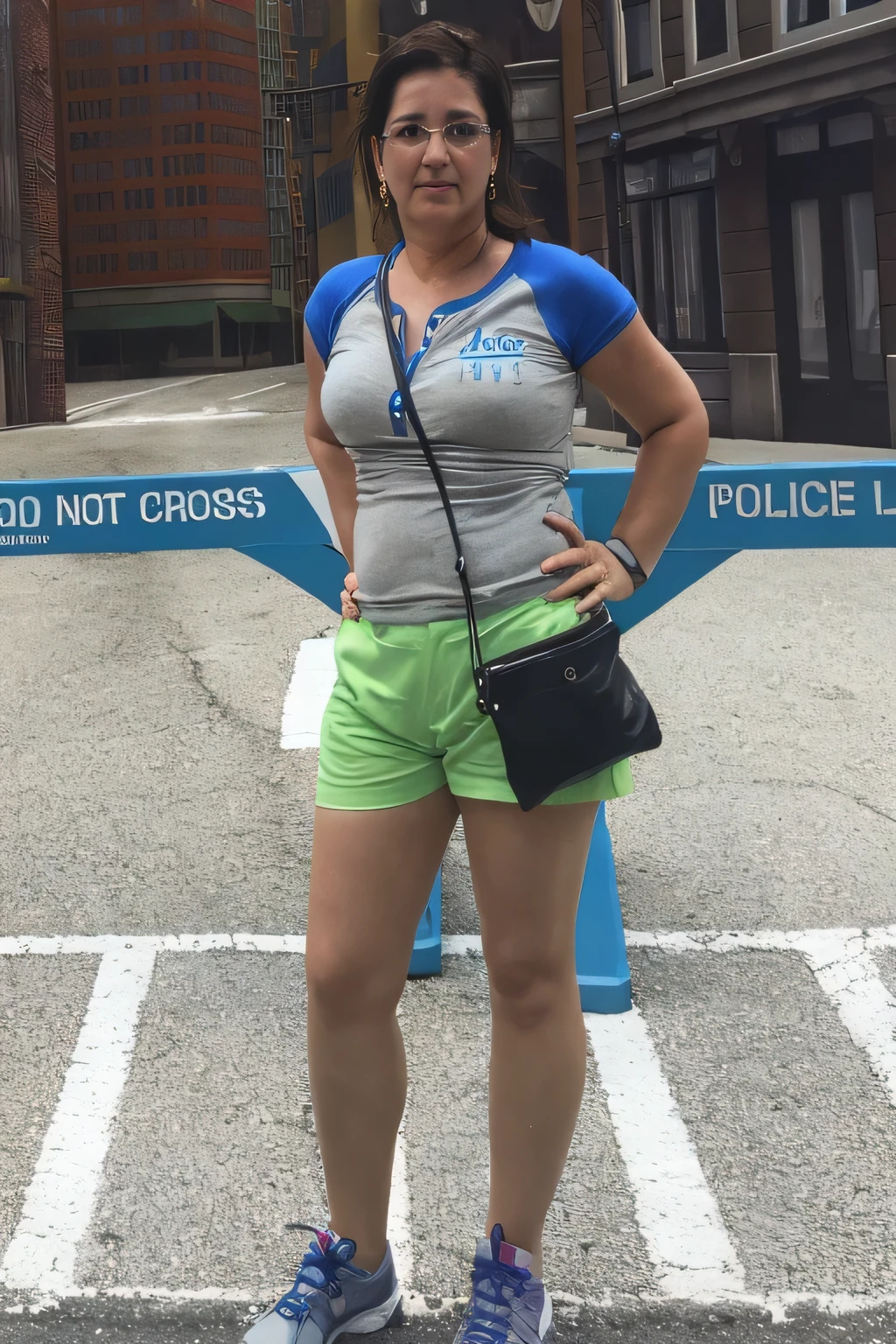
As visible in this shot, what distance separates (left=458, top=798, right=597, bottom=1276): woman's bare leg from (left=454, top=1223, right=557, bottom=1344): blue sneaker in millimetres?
24

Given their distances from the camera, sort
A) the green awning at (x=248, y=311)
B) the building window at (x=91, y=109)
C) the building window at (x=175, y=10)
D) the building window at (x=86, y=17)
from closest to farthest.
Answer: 1. the building window at (x=175, y=10)
2. the green awning at (x=248, y=311)
3. the building window at (x=86, y=17)
4. the building window at (x=91, y=109)

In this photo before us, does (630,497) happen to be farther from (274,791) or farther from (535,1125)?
(274,791)

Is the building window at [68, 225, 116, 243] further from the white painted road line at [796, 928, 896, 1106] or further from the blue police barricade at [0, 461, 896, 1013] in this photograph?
the white painted road line at [796, 928, 896, 1106]

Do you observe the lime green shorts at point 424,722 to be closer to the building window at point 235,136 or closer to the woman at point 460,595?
the woman at point 460,595

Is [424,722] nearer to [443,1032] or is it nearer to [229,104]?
[443,1032]

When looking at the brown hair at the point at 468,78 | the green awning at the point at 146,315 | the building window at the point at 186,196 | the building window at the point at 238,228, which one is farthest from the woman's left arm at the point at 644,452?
the green awning at the point at 146,315

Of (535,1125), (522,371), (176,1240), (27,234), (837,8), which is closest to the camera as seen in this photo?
(522,371)

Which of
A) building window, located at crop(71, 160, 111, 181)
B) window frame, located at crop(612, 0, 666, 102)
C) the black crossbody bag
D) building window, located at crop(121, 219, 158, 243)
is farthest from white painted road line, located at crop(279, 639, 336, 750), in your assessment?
building window, located at crop(71, 160, 111, 181)

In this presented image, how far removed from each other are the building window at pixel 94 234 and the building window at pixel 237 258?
73.9 inches

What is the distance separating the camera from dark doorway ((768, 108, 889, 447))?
14547 millimetres

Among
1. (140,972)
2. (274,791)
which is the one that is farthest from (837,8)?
(140,972)

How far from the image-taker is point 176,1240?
248 cm

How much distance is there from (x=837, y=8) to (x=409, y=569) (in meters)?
14.7

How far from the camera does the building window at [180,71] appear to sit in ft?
58.6
